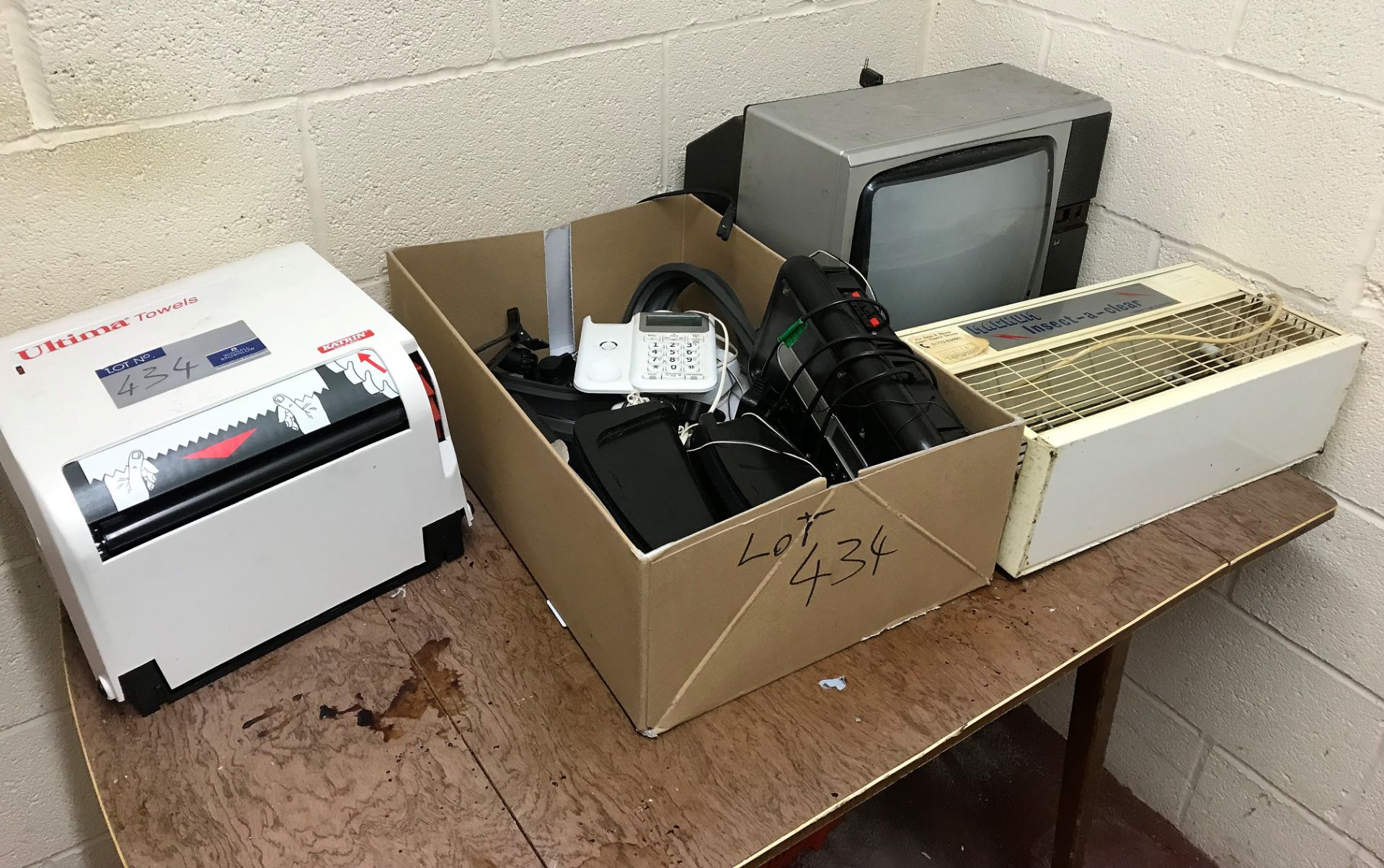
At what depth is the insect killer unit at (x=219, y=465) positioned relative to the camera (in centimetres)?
75

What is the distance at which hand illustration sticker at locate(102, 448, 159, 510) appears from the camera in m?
0.74

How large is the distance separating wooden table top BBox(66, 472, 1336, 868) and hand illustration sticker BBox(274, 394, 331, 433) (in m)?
0.22

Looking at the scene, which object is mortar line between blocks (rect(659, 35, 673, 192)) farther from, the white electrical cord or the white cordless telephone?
the white electrical cord

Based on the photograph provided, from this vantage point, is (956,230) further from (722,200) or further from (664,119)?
(664,119)

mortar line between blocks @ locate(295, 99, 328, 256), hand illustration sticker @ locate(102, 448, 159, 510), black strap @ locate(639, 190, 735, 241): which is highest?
mortar line between blocks @ locate(295, 99, 328, 256)

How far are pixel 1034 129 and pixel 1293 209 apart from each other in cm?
31

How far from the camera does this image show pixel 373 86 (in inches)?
41.7

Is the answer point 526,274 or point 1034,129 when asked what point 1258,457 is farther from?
point 526,274

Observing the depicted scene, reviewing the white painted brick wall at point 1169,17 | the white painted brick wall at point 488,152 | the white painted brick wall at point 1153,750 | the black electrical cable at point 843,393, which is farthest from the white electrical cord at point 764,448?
the white painted brick wall at point 1153,750

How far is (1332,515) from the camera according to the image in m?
1.10

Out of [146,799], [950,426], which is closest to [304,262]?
[146,799]

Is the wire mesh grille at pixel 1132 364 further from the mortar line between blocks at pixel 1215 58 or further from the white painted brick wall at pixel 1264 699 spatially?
the white painted brick wall at pixel 1264 699

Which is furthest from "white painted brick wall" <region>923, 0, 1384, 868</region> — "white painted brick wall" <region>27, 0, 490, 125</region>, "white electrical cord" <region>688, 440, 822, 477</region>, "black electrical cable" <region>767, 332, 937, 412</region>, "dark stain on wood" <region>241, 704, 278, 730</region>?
"dark stain on wood" <region>241, 704, 278, 730</region>

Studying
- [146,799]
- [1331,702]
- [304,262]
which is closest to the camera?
[146,799]
